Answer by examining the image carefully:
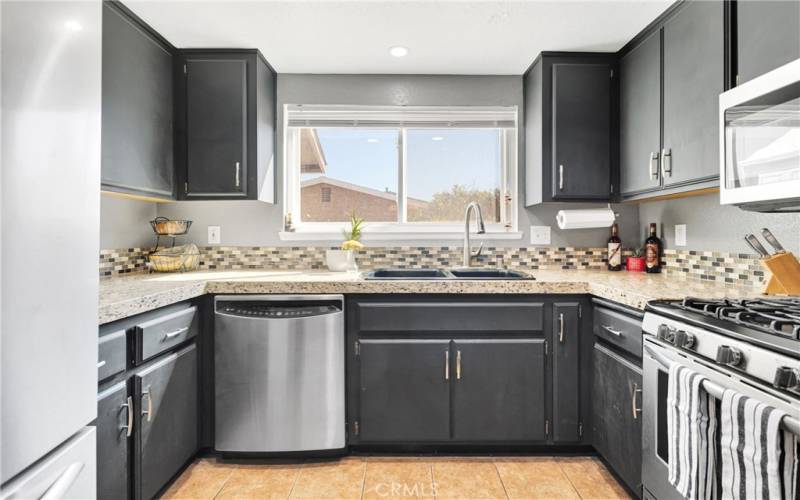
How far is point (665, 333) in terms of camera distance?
54.7 inches

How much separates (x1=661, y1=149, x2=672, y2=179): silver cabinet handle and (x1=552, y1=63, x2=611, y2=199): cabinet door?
1.37ft

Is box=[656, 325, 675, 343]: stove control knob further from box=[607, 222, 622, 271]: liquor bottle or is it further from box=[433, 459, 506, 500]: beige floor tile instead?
box=[607, 222, 622, 271]: liquor bottle

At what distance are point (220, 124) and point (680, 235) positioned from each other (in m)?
2.61

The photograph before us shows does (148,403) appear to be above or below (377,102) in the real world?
below

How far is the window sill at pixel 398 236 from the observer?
2709 millimetres

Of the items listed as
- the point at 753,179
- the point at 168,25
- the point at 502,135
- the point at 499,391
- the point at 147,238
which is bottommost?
the point at 499,391

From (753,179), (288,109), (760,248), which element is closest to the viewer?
(753,179)

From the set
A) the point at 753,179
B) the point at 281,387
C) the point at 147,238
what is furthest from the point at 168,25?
the point at 753,179

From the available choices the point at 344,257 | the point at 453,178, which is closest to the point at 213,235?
the point at 344,257

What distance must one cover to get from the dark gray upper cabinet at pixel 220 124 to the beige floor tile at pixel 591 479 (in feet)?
7.04

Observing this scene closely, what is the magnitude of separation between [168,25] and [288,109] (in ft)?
2.61

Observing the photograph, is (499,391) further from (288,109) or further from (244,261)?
(288,109)

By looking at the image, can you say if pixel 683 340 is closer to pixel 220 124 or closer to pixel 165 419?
pixel 165 419

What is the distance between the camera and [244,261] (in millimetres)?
2705
